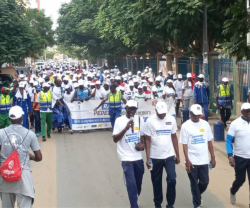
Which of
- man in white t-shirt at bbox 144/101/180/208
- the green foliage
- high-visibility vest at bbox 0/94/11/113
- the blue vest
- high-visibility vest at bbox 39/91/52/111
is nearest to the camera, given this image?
man in white t-shirt at bbox 144/101/180/208

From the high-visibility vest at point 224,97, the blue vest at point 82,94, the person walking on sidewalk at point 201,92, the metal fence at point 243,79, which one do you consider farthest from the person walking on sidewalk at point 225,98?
the blue vest at point 82,94

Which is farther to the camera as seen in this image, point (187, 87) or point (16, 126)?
point (187, 87)

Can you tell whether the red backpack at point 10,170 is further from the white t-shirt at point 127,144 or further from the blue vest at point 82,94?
the blue vest at point 82,94

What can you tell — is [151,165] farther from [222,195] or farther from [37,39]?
[37,39]

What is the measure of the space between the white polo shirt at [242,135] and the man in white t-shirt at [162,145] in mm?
940

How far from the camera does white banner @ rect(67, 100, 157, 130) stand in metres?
15.3

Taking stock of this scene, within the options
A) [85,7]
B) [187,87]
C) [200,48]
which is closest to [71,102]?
[187,87]

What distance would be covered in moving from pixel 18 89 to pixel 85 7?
30.6 m

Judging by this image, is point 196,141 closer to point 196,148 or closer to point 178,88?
point 196,148

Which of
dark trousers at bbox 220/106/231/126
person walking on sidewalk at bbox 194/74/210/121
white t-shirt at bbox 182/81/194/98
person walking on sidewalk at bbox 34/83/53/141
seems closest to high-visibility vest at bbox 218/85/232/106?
dark trousers at bbox 220/106/231/126

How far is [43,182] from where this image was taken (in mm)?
9375

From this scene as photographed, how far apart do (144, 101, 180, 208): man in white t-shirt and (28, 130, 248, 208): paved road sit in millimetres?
782

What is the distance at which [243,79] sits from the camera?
1648 centimetres

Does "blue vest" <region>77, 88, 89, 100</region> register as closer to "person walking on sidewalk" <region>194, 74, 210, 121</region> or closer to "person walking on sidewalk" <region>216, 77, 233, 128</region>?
"person walking on sidewalk" <region>194, 74, 210, 121</region>
